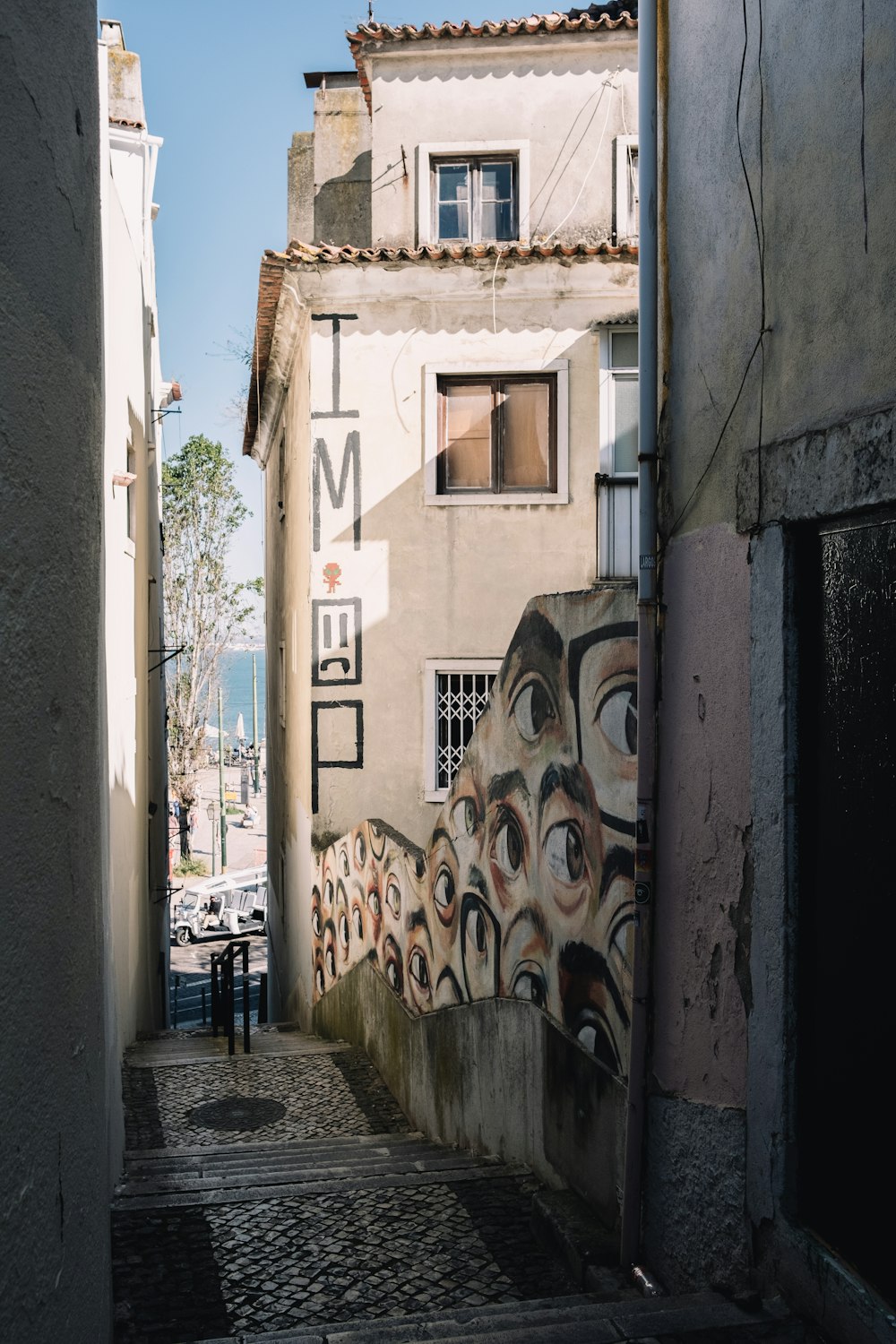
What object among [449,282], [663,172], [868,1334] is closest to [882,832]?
[868,1334]

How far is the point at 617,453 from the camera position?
520 inches

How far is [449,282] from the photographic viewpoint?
1308cm

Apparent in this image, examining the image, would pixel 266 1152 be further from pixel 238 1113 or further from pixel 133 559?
pixel 133 559

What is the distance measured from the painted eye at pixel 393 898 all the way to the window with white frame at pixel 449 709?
9.55 ft

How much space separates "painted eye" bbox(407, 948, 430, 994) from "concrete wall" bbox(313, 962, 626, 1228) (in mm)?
244

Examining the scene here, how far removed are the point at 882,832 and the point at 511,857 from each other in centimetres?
334

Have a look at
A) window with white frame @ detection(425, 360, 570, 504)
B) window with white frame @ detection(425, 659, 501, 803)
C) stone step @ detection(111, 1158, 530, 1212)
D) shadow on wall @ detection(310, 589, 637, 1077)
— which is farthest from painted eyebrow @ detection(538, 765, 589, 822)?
window with white frame @ detection(425, 360, 570, 504)

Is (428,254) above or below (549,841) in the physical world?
above

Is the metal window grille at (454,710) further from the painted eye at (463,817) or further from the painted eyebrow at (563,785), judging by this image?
the painted eyebrow at (563,785)

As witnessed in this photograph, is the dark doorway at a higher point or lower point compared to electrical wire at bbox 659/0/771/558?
lower

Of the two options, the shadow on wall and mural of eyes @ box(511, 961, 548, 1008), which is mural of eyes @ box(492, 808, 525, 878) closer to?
the shadow on wall

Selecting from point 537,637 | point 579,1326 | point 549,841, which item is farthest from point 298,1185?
point 537,637

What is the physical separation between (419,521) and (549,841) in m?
7.73

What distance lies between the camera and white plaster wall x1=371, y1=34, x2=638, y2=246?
538 inches
